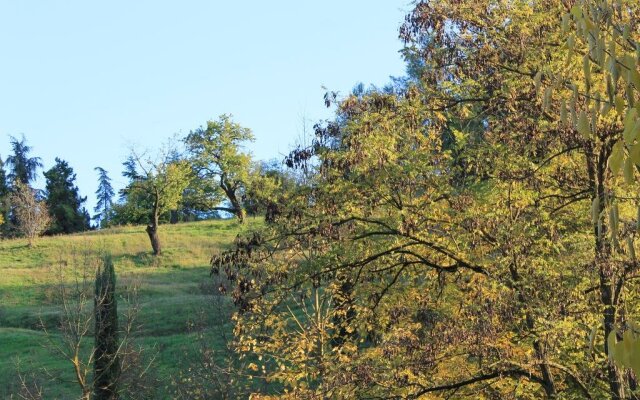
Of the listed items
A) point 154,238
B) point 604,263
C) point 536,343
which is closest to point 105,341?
point 536,343

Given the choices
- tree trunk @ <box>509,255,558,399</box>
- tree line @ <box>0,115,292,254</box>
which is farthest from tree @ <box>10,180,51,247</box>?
tree trunk @ <box>509,255,558,399</box>

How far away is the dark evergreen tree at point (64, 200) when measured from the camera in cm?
8194

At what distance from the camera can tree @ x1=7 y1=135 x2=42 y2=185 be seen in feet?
294

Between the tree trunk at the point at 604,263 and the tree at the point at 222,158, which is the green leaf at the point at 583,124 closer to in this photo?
the tree trunk at the point at 604,263

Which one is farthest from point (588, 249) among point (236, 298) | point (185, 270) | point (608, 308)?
point (185, 270)

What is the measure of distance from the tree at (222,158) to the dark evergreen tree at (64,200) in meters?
18.8

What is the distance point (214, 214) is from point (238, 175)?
2466cm

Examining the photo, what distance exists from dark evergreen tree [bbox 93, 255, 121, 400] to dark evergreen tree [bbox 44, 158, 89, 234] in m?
54.0

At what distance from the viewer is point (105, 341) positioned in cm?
2677

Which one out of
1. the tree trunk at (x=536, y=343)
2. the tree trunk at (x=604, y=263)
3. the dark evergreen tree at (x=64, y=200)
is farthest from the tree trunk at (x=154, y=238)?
the tree trunk at (x=604, y=263)

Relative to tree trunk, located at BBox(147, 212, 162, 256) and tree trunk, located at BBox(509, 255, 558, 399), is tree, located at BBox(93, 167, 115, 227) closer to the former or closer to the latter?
tree trunk, located at BBox(147, 212, 162, 256)

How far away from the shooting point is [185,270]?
52594 millimetres

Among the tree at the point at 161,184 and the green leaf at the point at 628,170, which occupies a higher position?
the tree at the point at 161,184

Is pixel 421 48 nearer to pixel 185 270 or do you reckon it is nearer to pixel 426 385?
pixel 426 385
